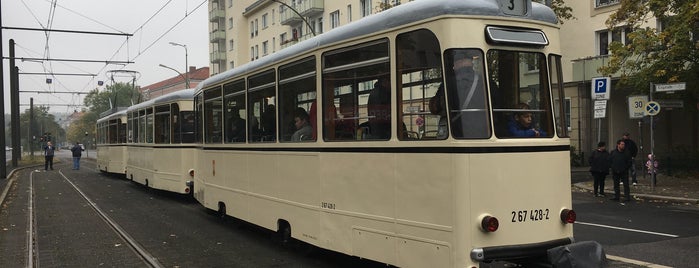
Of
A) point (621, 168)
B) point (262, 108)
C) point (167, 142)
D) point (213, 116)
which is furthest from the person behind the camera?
point (167, 142)

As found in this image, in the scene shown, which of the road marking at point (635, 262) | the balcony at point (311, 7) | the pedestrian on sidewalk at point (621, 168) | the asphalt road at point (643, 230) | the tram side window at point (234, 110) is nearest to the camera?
the road marking at point (635, 262)

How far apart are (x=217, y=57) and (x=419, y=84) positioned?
64191 mm

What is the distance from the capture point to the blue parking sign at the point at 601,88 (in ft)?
50.2

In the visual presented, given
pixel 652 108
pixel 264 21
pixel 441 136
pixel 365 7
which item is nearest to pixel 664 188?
pixel 652 108

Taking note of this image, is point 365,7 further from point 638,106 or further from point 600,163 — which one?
point 600,163

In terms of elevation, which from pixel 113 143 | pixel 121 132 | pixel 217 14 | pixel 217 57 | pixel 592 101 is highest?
pixel 217 14

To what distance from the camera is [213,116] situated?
10047 millimetres

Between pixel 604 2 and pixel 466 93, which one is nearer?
pixel 466 93

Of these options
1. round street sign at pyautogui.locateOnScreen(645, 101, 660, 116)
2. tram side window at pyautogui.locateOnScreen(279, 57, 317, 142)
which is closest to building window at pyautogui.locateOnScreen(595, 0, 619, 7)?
round street sign at pyautogui.locateOnScreen(645, 101, 660, 116)

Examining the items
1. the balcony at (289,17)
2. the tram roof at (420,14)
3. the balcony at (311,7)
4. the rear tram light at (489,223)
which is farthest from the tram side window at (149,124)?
the balcony at (289,17)

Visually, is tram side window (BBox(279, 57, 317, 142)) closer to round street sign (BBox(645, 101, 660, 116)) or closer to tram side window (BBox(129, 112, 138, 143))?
tram side window (BBox(129, 112, 138, 143))

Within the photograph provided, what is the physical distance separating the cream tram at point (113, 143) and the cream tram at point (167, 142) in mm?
4015

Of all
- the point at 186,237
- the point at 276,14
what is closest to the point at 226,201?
the point at 186,237

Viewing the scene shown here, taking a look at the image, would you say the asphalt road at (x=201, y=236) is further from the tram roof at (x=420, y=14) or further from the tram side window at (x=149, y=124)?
the tram roof at (x=420, y=14)
